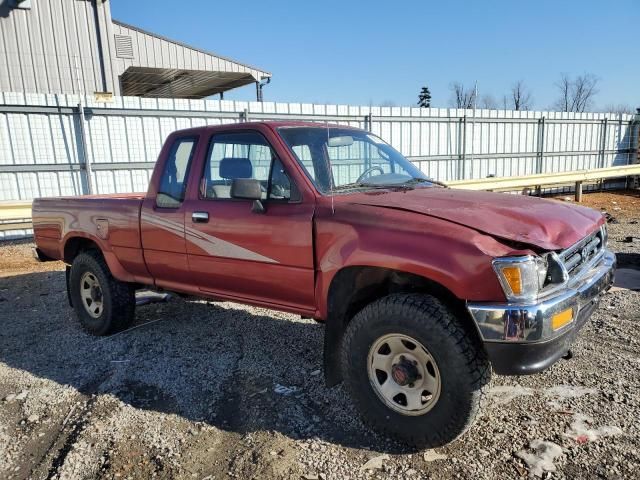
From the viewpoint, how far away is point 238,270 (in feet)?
11.9

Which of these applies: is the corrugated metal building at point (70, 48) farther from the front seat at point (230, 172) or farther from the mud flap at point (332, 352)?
the mud flap at point (332, 352)

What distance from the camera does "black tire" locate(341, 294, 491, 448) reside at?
2.56 m

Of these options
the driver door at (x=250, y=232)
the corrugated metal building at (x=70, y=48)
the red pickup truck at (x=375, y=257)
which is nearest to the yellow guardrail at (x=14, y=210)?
the red pickup truck at (x=375, y=257)

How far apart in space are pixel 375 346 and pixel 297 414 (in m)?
0.82

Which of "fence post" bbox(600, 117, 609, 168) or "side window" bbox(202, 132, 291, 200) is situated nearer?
"side window" bbox(202, 132, 291, 200)

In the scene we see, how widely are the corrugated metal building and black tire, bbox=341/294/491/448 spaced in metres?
15.4

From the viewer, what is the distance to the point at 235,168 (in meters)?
3.86

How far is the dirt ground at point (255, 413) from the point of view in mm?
2664

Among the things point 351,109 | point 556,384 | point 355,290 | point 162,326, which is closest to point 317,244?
point 355,290

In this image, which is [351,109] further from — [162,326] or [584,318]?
[584,318]

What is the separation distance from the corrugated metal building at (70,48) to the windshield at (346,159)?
1400cm

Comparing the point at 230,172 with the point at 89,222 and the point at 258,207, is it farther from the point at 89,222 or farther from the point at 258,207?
the point at 89,222

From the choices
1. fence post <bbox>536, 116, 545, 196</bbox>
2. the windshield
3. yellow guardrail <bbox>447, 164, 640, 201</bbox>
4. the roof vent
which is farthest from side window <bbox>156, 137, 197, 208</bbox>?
fence post <bbox>536, 116, 545, 196</bbox>

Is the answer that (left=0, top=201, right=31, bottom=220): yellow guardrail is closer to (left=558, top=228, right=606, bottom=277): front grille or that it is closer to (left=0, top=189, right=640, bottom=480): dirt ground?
(left=0, top=189, right=640, bottom=480): dirt ground
